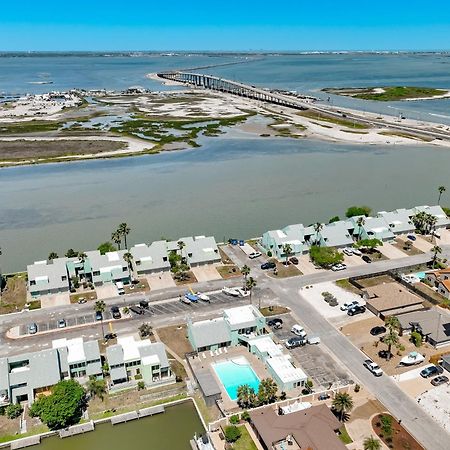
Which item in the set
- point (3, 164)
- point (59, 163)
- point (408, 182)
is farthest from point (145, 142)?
point (408, 182)

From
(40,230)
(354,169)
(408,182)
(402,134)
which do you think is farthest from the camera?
(402,134)

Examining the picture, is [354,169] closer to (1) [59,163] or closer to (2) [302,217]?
(2) [302,217]

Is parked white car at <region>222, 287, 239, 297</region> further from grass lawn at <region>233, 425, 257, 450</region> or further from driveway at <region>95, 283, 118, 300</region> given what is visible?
grass lawn at <region>233, 425, 257, 450</region>

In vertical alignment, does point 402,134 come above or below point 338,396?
above

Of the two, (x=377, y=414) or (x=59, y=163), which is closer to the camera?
(x=377, y=414)

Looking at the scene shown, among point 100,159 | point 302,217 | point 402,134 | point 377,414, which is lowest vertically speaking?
point 377,414

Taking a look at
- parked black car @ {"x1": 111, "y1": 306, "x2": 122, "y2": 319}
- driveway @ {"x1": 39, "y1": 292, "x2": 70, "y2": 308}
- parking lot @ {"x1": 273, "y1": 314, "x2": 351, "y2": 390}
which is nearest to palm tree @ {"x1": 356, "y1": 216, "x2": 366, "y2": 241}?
parking lot @ {"x1": 273, "y1": 314, "x2": 351, "y2": 390}
